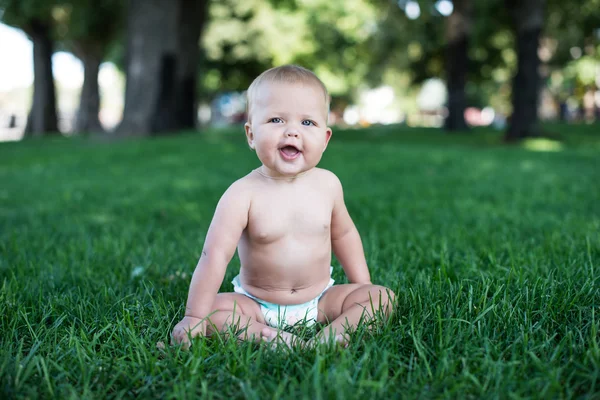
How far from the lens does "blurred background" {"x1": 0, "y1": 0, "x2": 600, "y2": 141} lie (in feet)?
46.6

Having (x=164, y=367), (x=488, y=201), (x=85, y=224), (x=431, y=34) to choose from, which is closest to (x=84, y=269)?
(x=164, y=367)

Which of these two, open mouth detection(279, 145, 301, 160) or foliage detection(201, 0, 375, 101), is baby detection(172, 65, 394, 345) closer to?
open mouth detection(279, 145, 301, 160)

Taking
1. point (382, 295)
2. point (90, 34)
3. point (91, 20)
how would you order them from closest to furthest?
point (382, 295) → point (91, 20) → point (90, 34)

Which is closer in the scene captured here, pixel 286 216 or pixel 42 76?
pixel 286 216

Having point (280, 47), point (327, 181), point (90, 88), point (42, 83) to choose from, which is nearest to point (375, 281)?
point (327, 181)

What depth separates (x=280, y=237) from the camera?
2.12m

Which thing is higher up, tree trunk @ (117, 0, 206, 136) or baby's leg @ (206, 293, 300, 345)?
tree trunk @ (117, 0, 206, 136)

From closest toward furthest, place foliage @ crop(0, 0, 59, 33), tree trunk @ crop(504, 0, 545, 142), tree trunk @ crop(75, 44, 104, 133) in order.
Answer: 1. tree trunk @ crop(504, 0, 545, 142)
2. foliage @ crop(0, 0, 59, 33)
3. tree trunk @ crop(75, 44, 104, 133)

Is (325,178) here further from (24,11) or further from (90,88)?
(90,88)

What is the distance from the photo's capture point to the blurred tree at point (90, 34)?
69.4 feet

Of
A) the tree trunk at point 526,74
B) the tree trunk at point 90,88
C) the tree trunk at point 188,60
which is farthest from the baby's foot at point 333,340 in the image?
the tree trunk at point 90,88

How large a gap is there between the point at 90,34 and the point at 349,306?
78.6 feet

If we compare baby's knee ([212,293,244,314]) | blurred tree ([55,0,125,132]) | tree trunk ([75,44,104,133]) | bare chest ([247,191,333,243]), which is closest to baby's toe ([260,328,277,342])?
baby's knee ([212,293,244,314])

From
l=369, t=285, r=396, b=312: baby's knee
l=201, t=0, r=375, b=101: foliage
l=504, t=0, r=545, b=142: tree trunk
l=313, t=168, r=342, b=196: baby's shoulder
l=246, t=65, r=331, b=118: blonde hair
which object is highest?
l=201, t=0, r=375, b=101: foliage
